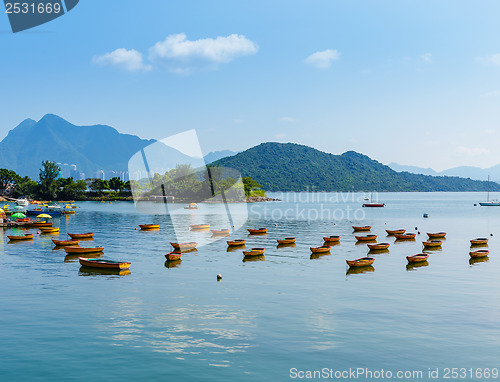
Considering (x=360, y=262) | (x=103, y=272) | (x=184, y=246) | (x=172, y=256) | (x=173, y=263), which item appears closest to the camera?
(x=103, y=272)

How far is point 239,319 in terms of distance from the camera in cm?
3266

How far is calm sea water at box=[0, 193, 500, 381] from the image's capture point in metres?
24.8

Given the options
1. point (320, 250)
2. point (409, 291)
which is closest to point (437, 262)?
point (320, 250)

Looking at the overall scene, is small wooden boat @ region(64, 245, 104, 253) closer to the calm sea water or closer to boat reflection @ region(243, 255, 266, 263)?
the calm sea water

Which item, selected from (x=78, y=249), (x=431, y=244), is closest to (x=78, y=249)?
(x=78, y=249)

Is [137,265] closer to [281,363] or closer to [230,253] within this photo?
[230,253]

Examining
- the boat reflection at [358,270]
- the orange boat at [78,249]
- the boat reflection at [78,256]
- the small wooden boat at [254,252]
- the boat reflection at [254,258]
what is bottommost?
the boat reflection at [358,270]

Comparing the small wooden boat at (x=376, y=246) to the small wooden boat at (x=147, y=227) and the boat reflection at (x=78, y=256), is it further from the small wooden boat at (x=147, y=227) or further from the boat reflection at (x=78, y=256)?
the small wooden boat at (x=147, y=227)

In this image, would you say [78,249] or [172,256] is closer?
[172,256]

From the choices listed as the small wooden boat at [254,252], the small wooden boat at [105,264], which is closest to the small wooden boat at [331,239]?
the small wooden boat at [254,252]

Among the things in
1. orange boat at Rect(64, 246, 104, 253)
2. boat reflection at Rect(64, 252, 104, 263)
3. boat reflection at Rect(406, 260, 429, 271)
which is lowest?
boat reflection at Rect(406, 260, 429, 271)

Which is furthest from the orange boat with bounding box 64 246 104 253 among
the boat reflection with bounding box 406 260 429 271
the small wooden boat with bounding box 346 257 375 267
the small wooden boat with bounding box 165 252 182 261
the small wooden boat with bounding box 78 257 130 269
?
the boat reflection with bounding box 406 260 429 271

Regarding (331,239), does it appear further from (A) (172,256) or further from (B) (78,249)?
(B) (78,249)

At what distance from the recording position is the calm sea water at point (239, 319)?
24812mm
